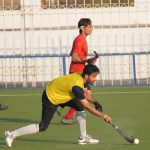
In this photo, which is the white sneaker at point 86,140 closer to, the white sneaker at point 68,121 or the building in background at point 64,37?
the white sneaker at point 68,121

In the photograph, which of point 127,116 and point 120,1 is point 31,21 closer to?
point 120,1

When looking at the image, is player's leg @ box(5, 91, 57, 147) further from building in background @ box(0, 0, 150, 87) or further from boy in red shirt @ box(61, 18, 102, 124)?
building in background @ box(0, 0, 150, 87)

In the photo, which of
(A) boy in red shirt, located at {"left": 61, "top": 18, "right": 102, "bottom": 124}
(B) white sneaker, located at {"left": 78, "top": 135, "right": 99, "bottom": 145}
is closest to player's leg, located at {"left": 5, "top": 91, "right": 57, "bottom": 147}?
(B) white sneaker, located at {"left": 78, "top": 135, "right": 99, "bottom": 145}

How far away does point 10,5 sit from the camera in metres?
22.2

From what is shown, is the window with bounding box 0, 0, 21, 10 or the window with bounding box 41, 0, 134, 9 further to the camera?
the window with bounding box 0, 0, 21, 10

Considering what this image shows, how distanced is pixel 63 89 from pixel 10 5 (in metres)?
11.3

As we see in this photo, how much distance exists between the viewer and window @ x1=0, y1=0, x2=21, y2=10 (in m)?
21.9

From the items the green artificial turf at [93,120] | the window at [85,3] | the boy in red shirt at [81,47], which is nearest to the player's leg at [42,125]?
the green artificial turf at [93,120]

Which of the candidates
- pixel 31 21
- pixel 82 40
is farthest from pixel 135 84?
pixel 82 40

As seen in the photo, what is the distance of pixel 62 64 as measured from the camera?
21328 millimetres

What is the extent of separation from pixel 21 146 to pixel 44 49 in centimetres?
1061

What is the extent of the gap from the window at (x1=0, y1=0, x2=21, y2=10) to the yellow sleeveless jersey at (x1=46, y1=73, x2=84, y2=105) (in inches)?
421

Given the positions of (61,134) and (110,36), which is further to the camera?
(110,36)

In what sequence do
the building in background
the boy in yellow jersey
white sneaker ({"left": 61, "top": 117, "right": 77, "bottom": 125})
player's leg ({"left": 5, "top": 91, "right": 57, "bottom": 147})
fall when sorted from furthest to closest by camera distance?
the building in background, white sneaker ({"left": 61, "top": 117, "right": 77, "bottom": 125}), player's leg ({"left": 5, "top": 91, "right": 57, "bottom": 147}), the boy in yellow jersey
